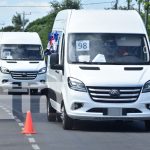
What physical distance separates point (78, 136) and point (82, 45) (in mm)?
2487

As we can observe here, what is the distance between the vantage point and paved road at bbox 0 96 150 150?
14.7 m

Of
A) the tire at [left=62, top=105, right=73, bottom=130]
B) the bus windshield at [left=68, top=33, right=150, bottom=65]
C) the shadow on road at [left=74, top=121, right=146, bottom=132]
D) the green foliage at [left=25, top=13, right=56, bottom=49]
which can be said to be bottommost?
the green foliage at [left=25, top=13, right=56, bottom=49]

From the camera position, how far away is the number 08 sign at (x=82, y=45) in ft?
58.2

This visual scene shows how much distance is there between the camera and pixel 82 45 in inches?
700

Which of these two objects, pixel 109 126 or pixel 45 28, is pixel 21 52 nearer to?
pixel 109 126

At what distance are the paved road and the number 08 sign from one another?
1.92 meters

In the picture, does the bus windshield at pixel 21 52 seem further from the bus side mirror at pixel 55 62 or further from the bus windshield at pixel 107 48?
the bus windshield at pixel 107 48

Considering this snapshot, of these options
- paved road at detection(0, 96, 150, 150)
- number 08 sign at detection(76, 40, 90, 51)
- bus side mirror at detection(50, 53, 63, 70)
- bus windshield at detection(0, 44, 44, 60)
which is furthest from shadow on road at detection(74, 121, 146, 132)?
bus windshield at detection(0, 44, 44, 60)

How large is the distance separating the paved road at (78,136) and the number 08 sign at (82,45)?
1918 mm

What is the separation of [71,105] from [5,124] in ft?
9.09

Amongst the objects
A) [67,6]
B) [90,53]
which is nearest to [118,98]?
[90,53]

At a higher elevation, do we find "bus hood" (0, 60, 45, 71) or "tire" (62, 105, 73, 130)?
"tire" (62, 105, 73, 130)

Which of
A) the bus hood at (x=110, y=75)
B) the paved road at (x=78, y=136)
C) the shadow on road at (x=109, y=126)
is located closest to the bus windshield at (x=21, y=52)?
the paved road at (x=78, y=136)

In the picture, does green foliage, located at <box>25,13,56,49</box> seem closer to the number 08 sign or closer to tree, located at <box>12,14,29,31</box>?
tree, located at <box>12,14,29,31</box>
